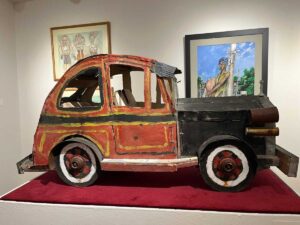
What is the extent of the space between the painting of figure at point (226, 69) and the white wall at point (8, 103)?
6.53ft

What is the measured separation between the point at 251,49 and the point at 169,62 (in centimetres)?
74

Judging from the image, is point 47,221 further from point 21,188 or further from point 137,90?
point 137,90

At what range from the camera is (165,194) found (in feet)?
5.08

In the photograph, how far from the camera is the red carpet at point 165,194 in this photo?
140 centimetres

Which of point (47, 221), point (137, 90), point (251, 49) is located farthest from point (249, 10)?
point (47, 221)

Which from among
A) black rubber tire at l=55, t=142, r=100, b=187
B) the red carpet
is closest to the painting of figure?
the red carpet

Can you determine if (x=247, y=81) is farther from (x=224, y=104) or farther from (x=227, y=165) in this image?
(x=227, y=165)

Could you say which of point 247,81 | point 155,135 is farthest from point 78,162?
point 247,81

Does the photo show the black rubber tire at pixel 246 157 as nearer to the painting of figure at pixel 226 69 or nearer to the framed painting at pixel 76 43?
the painting of figure at pixel 226 69

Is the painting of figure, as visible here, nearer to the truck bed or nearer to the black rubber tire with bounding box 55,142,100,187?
the truck bed

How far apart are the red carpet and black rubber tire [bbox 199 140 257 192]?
0.04 m

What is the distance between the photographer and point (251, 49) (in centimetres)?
245

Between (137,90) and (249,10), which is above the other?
(249,10)

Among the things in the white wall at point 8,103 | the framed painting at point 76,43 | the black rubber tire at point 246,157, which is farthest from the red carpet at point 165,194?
the framed painting at point 76,43
